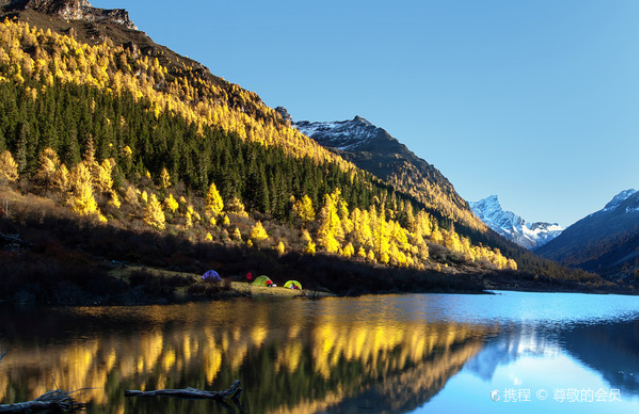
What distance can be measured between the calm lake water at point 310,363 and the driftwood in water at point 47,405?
2.40ft

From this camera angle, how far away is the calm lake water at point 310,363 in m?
15.9

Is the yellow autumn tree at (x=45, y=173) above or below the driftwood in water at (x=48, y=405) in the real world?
above

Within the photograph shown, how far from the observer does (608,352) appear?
29547 mm

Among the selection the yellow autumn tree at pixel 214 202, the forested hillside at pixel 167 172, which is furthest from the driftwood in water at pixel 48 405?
the yellow autumn tree at pixel 214 202

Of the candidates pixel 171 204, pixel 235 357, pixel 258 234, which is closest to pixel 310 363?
pixel 235 357

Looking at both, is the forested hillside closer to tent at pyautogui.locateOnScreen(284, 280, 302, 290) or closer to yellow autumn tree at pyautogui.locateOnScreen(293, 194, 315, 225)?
yellow autumn tree at pyautogui.locateOnScreen(293, 194, 315, 225)

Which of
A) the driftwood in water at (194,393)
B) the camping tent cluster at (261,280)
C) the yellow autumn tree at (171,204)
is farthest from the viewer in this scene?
the yellow autumn tree at (171,204)

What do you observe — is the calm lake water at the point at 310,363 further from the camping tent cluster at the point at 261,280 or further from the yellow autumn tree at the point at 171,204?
the yellow autumn tree at the point at 171,204

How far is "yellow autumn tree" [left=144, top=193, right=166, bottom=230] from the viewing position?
85375 millimetres

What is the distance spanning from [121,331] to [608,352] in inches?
1354

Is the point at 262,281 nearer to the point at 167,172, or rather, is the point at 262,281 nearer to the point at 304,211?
the point at 167,172

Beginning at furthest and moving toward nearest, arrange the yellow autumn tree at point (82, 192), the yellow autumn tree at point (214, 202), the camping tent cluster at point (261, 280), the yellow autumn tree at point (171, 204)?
the yellow autumn tree at point (214, 202) < the yellow autumn tree at point (171, 204) < the yellow autumn tree at point (82, 192) < the camping tent cluster at point (261, 280)

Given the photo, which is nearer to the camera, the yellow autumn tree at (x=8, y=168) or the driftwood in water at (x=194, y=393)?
the driftwood in water at (x=194, y=393)

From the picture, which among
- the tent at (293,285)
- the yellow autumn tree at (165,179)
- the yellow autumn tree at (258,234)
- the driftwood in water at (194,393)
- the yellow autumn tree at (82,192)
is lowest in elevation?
the driftwood in water at (194,393)
